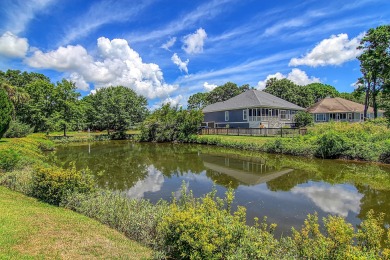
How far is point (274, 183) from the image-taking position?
39.4ft

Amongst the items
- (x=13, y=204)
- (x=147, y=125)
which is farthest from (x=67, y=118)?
(x=13, y=204)

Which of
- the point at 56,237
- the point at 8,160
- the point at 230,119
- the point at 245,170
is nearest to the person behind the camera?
the point at 56,237

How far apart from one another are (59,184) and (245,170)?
10.7 metres

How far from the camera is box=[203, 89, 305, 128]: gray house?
3416 centimetres

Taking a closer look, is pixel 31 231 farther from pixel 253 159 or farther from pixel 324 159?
pixel 324 159

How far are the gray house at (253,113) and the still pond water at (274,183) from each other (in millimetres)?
15518

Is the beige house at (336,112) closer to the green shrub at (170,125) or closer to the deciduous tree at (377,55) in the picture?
the deciduous tree at (377,55)

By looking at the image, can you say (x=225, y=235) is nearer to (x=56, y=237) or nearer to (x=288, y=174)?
(x=56, y=237)

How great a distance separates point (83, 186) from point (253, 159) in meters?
13.9

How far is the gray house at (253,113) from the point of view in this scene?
34.2m

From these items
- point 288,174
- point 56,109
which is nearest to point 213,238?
point 288,174

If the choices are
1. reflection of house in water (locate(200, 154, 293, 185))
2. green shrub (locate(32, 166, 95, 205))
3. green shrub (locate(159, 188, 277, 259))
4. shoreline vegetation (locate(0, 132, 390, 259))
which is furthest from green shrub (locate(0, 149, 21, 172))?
reflection of house in water (locate(200, 154, 293, 185))

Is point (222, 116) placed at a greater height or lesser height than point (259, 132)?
greater

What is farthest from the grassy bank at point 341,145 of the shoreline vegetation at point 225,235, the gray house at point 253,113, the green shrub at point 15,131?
the green shrub at point 15,131
